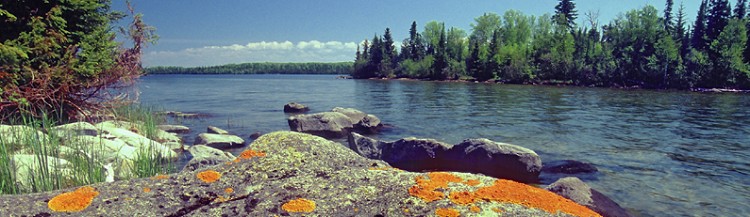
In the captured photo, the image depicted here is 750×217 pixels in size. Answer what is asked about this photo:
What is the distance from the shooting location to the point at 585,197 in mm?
8062

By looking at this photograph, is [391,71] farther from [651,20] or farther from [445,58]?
[651,20]

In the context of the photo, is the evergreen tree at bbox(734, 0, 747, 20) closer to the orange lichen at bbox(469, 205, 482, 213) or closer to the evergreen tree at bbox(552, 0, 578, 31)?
the evergreen tree at bbox(552, 0, 578, 31)

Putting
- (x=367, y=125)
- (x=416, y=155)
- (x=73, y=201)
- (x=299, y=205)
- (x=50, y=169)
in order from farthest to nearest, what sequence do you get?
(x=367, y=125)
(x=416, y=155)
(x=50, y=169)
(x=299, y=205)
(x=73, y=201)

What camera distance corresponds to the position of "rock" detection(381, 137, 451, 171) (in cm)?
1398

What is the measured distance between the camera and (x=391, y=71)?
129 metres

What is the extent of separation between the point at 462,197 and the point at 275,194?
1.56 metres

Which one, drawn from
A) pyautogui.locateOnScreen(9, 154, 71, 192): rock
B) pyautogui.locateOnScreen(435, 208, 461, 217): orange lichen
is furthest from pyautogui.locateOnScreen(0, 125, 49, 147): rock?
pyautogui.locateOnScreen(435, 208, 461, 217): orange lichen

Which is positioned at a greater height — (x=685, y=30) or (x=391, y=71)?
(x=685, y=30)

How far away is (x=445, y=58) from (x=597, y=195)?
10170 centimetres

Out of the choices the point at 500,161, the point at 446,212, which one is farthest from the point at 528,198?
the point at 500,161

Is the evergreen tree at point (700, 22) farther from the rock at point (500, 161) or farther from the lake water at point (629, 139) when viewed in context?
the rock at point (500, 161)

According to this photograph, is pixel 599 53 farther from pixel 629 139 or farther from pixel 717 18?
pixel 629 139

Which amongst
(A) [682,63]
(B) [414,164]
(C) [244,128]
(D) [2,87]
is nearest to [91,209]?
(D) [2,87]

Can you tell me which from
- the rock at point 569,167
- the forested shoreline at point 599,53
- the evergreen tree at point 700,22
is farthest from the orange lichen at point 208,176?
the evergreen tree at point 700,22
